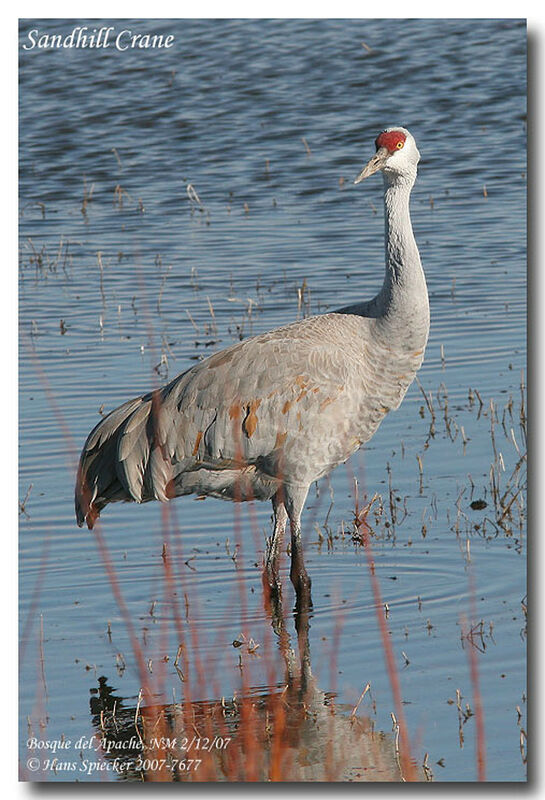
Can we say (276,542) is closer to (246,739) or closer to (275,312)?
(246,739)

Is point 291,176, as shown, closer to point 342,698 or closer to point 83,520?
point 83,520

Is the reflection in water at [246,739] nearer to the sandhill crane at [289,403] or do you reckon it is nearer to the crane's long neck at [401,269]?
the sandhill crane at [289,403]

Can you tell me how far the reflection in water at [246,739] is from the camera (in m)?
5.55

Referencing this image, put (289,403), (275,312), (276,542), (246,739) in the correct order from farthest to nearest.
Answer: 1. (275,312)
2. (276,542)
3. (289,403)
4. (246,739)

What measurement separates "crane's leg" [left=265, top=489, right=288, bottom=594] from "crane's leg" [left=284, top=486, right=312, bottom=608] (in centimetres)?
7

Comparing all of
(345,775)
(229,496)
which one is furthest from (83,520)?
(345,775)

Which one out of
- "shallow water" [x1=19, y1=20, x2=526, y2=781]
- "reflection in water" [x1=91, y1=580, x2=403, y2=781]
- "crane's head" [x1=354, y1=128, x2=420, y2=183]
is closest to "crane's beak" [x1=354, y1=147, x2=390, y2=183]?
"crane's head" [x1=354, y1=128, x2=420, y2=183]

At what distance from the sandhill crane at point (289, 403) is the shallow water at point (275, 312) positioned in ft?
1.36

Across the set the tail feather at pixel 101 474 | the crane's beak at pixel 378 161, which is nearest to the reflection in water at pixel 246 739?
the tail feather at pixel 101 474

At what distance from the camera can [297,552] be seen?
6828 mm

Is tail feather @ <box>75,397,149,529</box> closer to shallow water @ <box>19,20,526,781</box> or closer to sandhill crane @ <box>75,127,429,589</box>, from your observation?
sandhill crane @ <box>75,127,429,589</box>

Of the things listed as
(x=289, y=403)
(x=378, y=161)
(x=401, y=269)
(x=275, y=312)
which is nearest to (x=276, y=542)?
(x=289, y=403)

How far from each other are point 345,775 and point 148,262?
4.90 meters

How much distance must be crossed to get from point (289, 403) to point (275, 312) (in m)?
3.44
